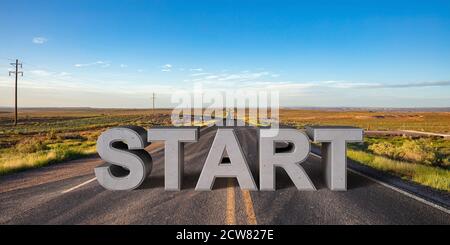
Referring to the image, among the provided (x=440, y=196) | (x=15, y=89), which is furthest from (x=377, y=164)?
(x=15, y=89)

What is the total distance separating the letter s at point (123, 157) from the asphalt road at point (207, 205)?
26 centimetres

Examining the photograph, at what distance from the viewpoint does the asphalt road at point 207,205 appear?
5770 mm

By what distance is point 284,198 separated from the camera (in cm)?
728

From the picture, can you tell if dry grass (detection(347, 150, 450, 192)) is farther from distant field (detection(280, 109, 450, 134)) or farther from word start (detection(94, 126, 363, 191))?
distant field (detection(280, 109, 450, 134))

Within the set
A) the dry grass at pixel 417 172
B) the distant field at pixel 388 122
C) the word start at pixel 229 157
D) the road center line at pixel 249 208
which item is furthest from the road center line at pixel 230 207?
the distant field at pixel 388 122

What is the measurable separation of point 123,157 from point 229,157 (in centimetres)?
261

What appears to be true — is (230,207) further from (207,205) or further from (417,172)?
(417,172)

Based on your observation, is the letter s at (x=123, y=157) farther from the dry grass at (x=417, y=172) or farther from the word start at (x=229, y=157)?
the dry grass at (x=417, y=172)

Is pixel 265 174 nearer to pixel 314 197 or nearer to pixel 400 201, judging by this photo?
pixel 314 197

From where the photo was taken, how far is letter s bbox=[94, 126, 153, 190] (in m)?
8.20
